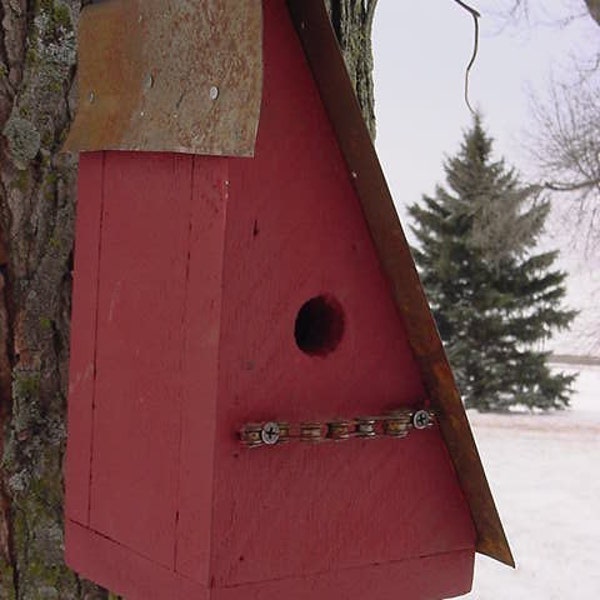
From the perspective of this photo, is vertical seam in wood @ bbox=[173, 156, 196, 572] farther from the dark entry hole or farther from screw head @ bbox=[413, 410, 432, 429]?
screw head @ bbox=[413, 410, 432, 429]

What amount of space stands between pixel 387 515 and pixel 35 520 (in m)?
0.56

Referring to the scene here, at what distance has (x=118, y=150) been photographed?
3.54 ft

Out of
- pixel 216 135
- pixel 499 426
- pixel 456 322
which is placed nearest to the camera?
pixel 216 135

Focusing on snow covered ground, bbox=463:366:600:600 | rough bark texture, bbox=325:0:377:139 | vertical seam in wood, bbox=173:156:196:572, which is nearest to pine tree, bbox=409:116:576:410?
snow covered ground, bbox=463:366:600:600

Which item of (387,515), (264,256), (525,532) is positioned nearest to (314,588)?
(387,515)

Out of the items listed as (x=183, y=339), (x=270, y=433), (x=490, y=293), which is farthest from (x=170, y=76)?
(x=490, y=293)

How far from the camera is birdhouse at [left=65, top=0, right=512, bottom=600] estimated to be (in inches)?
36.9

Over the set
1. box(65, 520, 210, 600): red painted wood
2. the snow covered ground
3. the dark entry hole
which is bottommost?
the snow covered ground

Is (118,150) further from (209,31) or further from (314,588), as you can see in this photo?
(314,588)

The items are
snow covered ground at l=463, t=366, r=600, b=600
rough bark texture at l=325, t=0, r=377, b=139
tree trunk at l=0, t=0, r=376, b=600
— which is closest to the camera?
tree trunk at l=0, t=0, r=376, b=600

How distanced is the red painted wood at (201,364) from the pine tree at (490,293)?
39.0 feet

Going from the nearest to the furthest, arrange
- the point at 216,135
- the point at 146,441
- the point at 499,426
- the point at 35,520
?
the point at 216,135, the point at 146,441, the point at 35,520, the point at 499,426

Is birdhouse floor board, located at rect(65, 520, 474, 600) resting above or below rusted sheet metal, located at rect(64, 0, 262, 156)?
below

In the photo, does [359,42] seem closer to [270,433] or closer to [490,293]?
[270,433]
